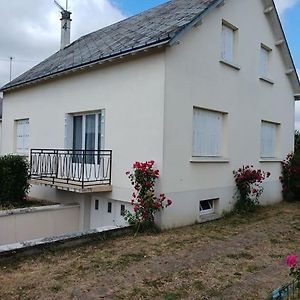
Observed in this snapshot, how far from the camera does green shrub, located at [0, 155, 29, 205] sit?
37.1 ft

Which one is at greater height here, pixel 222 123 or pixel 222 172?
pixel 222 123

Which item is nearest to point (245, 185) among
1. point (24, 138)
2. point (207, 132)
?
point (207, 132)

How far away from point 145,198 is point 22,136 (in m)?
8.65

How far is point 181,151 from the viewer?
958 cm

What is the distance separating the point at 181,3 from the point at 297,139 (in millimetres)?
9748

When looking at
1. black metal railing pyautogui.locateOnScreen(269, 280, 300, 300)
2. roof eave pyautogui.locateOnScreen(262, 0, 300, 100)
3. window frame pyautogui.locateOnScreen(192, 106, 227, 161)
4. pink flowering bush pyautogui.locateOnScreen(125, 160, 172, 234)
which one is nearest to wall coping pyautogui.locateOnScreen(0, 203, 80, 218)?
pink flowering bush pyautogui.locateOnScreen(125, 160, 172, 234)

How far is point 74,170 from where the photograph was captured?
35.4ft

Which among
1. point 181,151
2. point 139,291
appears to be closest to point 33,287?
point 139,291

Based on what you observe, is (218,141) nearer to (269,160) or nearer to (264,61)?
(269,160)

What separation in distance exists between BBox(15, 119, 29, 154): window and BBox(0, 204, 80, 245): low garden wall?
16.0 ft

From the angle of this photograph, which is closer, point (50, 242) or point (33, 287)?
point (33, 287)

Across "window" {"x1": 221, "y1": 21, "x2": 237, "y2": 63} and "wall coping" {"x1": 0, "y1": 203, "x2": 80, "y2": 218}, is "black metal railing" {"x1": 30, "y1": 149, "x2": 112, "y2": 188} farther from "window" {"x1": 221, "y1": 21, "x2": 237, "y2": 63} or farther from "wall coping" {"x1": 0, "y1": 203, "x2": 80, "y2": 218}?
"window" {"x1": 221, "y1": 21, "x2": 237, "y2": 63}

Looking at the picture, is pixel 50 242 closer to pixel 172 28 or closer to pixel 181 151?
pixel 181 151

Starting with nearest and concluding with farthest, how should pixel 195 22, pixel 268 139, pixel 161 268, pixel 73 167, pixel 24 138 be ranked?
pixel 161 268, pixel 195 22, pixel 73 167, pixel 268 139, pixel 24 138
